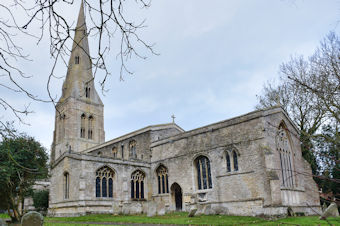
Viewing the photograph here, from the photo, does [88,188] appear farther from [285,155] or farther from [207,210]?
[285,155]

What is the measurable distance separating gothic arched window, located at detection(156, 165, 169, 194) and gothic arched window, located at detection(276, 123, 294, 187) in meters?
8.64

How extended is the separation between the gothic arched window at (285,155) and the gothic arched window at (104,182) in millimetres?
11826

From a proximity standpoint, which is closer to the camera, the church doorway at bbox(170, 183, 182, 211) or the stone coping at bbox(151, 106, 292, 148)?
the stone coping at bbox(151, 106, 292, 148)

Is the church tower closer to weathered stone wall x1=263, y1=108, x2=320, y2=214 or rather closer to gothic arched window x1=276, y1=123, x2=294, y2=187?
weathered stone wall x1=263, y1=108, x2=320, y2=214

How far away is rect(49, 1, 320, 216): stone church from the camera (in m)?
17.2

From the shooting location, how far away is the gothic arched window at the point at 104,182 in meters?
20.9

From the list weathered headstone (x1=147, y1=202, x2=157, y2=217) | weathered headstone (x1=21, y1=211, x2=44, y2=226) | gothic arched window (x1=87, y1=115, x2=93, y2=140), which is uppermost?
gothic arched window (x1=87, y1=115, x2=93, y2=140)

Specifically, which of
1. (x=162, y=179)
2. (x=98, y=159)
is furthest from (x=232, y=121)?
(x=98, y=159)

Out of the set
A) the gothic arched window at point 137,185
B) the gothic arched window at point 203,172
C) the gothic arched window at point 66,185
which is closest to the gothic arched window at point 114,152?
the gothic arched window at point 137,185

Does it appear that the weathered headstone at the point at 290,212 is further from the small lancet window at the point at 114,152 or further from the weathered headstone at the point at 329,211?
the small lancet window at the point at 114,152

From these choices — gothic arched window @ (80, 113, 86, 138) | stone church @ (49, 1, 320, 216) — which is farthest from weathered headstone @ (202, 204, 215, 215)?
gothic arched window @ (80, 113, 86, 138)

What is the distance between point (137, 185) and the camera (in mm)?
23219

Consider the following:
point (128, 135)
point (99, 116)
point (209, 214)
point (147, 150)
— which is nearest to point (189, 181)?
point (209, 214)

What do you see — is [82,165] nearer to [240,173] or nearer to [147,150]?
[147,150]
